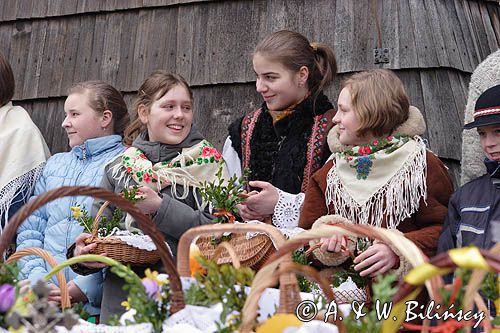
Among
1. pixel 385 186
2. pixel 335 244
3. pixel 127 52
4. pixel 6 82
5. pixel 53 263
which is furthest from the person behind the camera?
pixel 127 52

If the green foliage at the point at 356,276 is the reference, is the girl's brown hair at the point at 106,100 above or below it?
above

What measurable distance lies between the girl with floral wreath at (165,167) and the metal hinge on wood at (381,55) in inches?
34.1

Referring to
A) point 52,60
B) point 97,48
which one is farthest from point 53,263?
point 52,60

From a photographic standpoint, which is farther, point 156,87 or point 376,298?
point 156,87

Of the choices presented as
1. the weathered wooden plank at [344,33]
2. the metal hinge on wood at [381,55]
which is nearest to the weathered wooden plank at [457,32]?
the metal hinge on wood at [381,55]

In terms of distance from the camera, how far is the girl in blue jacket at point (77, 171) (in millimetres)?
3742

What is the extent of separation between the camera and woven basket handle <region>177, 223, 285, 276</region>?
77.4 inches

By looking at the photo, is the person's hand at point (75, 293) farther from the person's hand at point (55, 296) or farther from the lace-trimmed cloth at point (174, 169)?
the lace-trimmed cloth at point (174, 169)

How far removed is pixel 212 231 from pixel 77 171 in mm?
2123

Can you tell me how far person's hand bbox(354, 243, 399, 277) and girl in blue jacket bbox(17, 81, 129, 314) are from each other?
4.29 feet

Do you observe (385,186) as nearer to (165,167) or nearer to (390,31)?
(165,167)

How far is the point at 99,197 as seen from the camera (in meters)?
1.85

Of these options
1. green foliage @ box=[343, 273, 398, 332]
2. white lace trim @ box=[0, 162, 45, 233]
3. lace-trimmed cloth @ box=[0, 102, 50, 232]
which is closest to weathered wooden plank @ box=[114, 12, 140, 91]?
lace-trimmed cloth @ box=[0, 102, 50, 232]

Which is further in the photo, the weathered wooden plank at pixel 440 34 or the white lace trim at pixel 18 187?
the white lace trim at pixel 18 187
